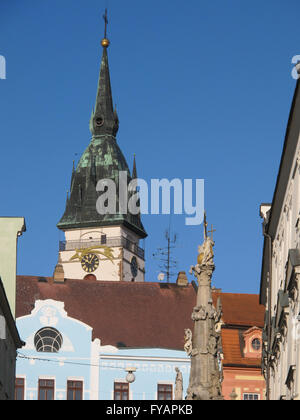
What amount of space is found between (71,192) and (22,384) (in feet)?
169

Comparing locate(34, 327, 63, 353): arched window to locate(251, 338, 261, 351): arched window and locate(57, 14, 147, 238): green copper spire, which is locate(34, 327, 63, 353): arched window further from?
locate(57, 14, 147, 238): green copper spire

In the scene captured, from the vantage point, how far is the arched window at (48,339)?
2653 inches

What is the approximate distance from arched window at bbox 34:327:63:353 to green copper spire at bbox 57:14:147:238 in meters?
45.4

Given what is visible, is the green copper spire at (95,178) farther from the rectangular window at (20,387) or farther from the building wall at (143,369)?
the rectangular window at (20,387)

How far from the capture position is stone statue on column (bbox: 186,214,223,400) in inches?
1339

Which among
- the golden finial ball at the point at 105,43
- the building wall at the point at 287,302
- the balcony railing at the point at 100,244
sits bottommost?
the building wall at the point at 287,302

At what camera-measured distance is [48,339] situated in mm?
67625

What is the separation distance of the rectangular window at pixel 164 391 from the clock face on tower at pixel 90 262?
42.5m

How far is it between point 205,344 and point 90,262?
7623cm

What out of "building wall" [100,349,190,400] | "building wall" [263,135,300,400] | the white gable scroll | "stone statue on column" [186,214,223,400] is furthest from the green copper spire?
"building wall" [263,135,300,400]

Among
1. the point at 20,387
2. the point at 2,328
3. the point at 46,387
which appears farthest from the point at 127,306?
the point at 2,328

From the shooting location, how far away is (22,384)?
217ft

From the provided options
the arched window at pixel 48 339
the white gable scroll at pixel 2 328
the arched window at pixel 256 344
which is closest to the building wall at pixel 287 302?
the white gable scroll at pixel 2 328
